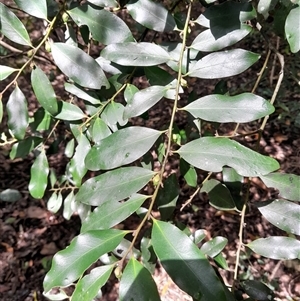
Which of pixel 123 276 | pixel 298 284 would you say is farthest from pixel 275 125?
pixel 123 276

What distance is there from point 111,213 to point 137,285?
0.19 metres

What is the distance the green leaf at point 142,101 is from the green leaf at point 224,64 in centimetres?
10

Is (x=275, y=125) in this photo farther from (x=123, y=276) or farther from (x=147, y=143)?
(x=123, y=276)

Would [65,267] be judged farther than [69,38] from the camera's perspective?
No

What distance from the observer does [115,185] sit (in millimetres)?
776

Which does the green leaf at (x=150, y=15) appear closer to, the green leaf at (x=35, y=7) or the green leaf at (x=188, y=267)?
the green leaf at (x=35, y=7)

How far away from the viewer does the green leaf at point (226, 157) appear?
2.33 ft

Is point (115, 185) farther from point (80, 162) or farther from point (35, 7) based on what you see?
point (35, 7)

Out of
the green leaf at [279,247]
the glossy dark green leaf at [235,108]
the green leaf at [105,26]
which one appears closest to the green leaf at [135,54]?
the green leaf at [105,26]

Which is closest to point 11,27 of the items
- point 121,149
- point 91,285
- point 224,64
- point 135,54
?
point 135,54

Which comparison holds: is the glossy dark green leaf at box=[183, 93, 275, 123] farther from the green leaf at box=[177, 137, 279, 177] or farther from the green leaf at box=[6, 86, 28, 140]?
the green leaf at box=[6, 86, 28, 140]

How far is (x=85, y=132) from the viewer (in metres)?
1.03

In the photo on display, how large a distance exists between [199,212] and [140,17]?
5.63 ft

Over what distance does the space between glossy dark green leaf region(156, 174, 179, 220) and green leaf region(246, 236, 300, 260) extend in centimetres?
22
